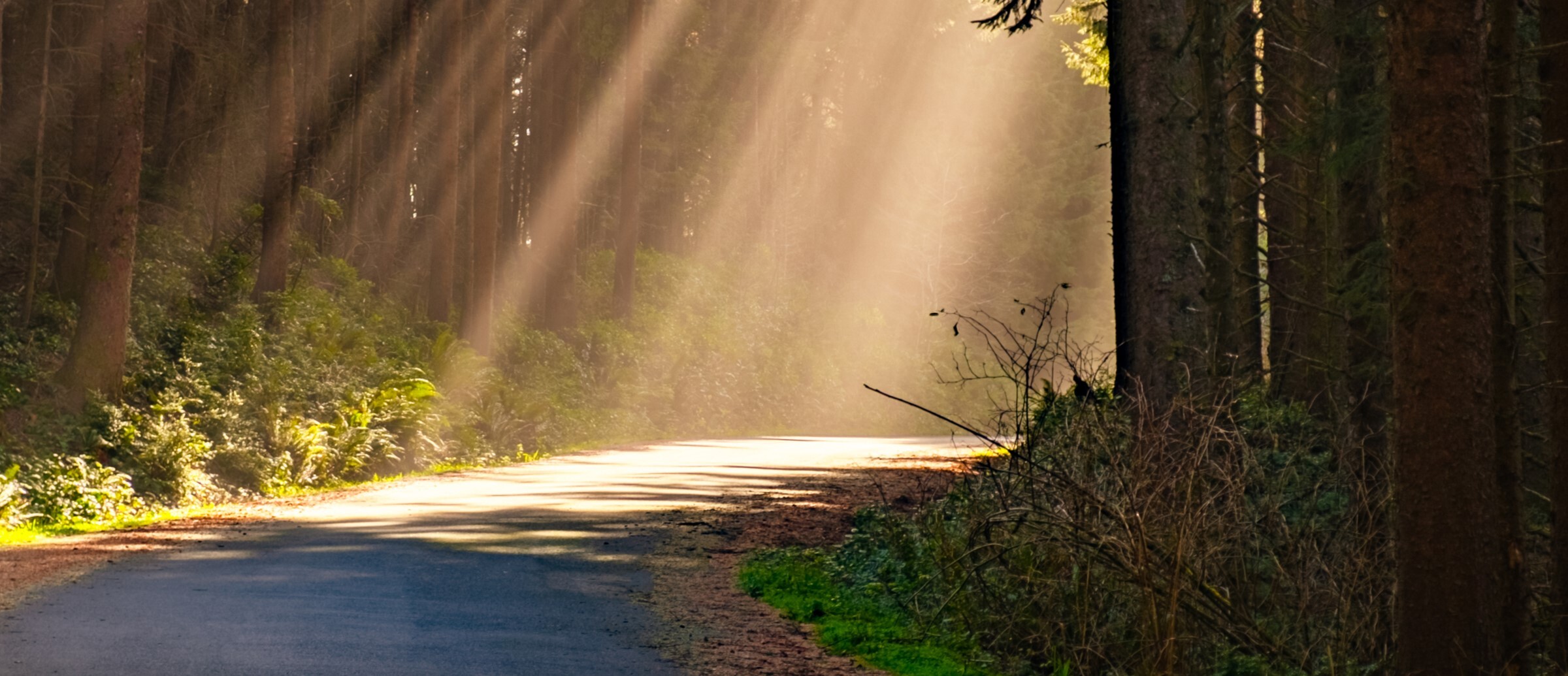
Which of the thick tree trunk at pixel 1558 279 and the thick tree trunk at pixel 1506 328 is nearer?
the thick tree trunk at pixel 1506 328

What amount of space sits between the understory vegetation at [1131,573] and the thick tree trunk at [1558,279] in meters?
1.13

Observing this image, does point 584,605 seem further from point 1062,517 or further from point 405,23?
point 405,23

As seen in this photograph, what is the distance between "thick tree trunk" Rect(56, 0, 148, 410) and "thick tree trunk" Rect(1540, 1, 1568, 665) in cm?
1691

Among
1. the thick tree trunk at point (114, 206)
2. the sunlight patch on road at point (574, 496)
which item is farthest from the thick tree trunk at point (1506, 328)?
the thick tree trunk at point (114, 206)

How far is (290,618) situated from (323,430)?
1299cm

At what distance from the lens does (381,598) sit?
10.8 m

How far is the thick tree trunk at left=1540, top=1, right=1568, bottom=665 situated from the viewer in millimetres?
9906

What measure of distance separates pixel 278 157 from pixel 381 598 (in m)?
17.9

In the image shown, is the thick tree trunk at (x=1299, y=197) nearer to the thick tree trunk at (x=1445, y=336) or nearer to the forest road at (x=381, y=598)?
the forest road at (x=381, y=598)

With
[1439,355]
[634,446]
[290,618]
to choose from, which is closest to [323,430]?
[634,446]

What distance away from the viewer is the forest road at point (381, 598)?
28.0 feet

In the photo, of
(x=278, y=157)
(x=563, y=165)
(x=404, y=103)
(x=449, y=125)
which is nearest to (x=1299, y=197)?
(x=278, y=157)

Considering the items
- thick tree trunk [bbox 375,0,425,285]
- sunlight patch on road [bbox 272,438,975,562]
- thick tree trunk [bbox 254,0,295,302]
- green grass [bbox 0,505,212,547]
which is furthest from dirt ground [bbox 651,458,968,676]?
thick tree trunk [bbox 375,0,425,285]

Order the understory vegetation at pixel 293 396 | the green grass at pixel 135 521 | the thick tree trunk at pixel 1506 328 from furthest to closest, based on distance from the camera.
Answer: the understory vegetation at pixel 293 396, the green grass at pixel 135 521, the thick tree trunk at pixel 1506 328
